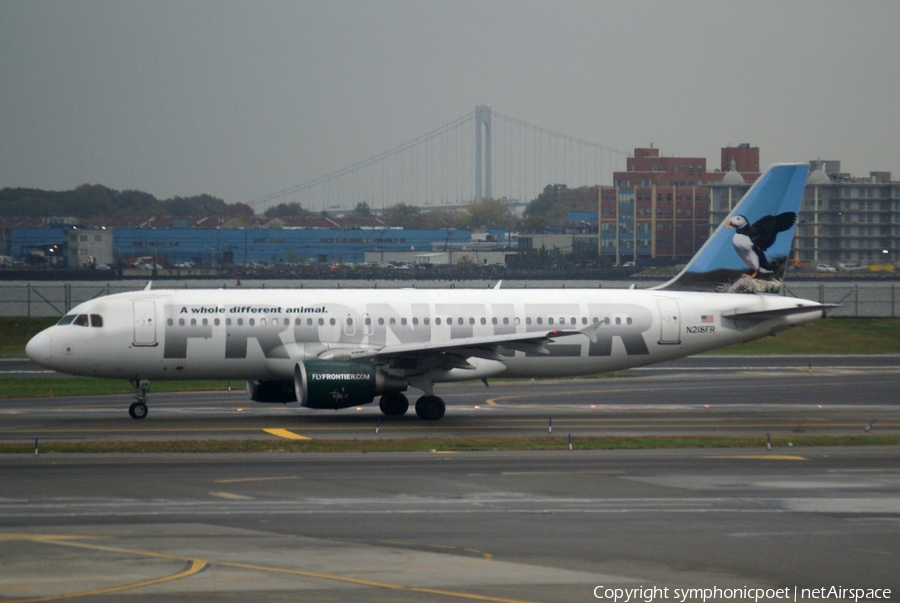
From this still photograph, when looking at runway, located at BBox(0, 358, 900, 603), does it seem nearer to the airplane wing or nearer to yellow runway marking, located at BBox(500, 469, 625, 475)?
yellow runway marking, located at BBox(500, 469, 625, 475)

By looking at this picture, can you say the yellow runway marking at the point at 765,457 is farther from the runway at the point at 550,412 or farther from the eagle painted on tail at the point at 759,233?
the eagle painted on tail at the point at 759,233

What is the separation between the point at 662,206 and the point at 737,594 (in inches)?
5663

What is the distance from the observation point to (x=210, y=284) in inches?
3898

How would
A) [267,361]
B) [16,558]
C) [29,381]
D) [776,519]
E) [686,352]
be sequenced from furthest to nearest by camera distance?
[29,381]
[686,352]
[267,361]
[776,519]
[16,558]

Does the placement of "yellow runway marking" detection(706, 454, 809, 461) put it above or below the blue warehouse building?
below

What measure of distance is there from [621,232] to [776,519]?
463ft

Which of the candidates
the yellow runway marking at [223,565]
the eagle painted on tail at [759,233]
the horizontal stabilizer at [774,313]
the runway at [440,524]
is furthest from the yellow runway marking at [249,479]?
the eagle painted on tail at [759,233]

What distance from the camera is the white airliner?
106 feet

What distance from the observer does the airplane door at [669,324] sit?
35.2 meters

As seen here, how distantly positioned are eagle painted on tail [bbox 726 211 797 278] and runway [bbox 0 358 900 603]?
684cm

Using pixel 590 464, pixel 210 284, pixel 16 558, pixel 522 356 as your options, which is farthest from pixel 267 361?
pixel 210 284

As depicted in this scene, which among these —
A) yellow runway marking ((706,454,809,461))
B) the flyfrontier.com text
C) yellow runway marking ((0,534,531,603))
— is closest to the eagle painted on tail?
yellow runway marking ((706,454,809,461))

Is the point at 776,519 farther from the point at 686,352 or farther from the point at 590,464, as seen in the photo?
the point at 686,352

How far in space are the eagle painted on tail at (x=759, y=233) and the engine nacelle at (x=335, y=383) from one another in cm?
1392
